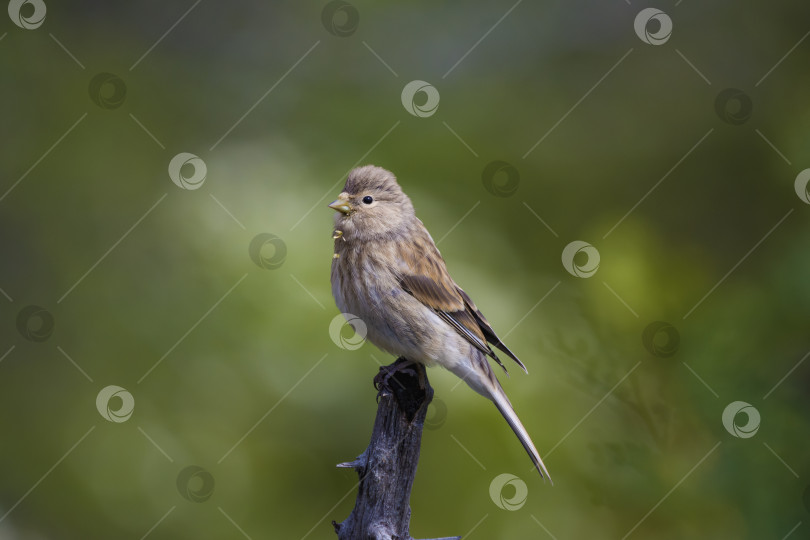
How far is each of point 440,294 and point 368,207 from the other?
2.08ft

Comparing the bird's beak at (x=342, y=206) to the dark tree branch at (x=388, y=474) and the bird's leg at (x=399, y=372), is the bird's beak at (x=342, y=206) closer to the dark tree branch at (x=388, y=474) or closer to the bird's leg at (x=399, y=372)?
the bird's leg at (x=399, y=372)

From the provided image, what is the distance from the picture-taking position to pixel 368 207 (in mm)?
5305

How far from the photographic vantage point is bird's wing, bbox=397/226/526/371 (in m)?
5.18

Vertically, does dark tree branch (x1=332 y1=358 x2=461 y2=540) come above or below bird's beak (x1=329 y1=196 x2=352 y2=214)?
below

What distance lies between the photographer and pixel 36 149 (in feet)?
24.6

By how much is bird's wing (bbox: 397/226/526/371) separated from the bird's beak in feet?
1.20

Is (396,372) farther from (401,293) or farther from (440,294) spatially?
(440,294)

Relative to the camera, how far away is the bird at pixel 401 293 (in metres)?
5.07

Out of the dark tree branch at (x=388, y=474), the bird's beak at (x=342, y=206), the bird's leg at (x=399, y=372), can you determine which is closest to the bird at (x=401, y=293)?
→ the bird's beak at (x=342, y=206)

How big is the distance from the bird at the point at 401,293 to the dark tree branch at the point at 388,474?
2.76 ft

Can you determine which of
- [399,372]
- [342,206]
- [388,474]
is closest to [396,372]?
[399,372]

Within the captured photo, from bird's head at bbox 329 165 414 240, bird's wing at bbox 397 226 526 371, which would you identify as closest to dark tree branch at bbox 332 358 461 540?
bird's wing at bbox 397 226 526 371

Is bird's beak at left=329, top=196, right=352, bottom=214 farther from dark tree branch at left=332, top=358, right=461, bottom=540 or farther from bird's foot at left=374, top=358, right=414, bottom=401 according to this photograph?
dark tree branch at left=332, top=358, right=461, bottom=540

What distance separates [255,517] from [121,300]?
6.13 feet
